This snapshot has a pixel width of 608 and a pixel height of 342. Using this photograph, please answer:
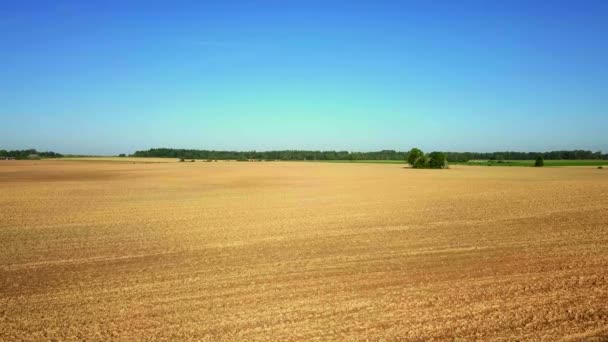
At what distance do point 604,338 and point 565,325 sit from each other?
2.08 feet

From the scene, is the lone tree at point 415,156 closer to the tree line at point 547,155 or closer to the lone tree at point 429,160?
the lone tree at point 429,160

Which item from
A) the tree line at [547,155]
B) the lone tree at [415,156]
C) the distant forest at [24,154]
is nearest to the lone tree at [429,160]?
the lone tree at [415,156]

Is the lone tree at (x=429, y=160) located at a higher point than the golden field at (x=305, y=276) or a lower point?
higher

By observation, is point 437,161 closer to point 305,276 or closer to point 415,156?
point 415,156

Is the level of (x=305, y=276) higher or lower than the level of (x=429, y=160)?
lower

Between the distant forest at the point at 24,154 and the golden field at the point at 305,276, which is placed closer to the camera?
the golden field at the point at 305,276

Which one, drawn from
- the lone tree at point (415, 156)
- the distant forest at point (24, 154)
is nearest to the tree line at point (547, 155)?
the lone tree at point (415, 156)

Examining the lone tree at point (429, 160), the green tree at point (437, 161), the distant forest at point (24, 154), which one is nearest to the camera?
the green tree at point (437, 161)

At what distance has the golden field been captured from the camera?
27.2 ft

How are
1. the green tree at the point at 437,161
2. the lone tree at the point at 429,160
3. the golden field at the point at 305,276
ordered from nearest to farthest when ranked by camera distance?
the golden field at the point at 305,276 < the green tree at the point at 437,161 < the lone tree at the point at 429,160

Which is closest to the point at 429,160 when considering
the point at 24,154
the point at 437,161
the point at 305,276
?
the point at 437,161

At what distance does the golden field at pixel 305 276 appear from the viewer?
8281mm

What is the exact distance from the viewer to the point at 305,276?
11633mm

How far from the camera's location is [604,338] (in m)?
7.69
